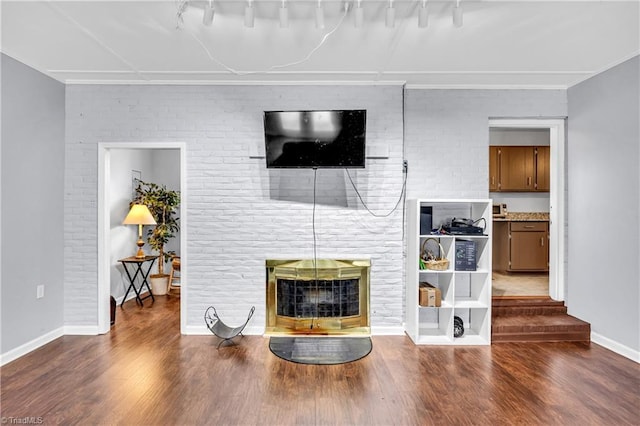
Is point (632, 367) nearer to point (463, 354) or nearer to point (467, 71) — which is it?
point (463, 354)

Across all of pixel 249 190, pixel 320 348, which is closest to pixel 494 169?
pixel 249 190

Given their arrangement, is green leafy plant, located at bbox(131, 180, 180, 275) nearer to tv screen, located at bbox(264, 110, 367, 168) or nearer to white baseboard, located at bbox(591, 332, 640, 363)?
tv screen, located at bbox(264, 110, 367, 168)

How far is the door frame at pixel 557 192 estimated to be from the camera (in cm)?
404

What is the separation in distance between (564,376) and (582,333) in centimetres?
103

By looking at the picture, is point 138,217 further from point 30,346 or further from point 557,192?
point 557,192

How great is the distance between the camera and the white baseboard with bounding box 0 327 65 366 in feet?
10.0

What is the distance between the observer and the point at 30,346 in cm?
331

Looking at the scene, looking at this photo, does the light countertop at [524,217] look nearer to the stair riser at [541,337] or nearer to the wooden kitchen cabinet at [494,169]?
the wooden kitchen cabinet at [494,169]

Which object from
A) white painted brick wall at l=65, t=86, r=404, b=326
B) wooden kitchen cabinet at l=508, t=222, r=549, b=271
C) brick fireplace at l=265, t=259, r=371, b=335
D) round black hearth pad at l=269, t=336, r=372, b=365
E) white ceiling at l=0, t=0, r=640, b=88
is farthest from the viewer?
wooden kitchen cabinet at l=508, t=222, r=549, b=271

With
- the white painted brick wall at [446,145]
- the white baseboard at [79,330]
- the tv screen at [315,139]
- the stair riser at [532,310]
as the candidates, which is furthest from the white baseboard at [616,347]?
the white baseboard at [79,330]

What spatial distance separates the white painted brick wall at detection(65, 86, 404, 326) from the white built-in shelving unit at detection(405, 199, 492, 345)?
8.3 inches

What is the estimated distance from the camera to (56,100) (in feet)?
12.0

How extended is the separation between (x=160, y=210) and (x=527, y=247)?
18.3ft

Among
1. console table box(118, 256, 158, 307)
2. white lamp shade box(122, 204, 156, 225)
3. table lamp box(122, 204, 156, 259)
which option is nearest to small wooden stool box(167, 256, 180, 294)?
console table box(118, 256, 158, 307)
